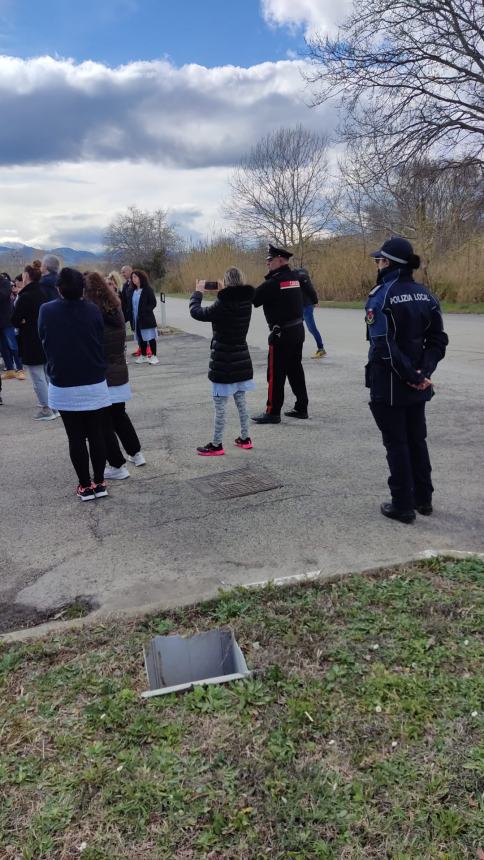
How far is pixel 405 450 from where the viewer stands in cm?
433

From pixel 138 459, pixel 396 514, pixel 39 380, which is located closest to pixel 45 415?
pixel 39 380

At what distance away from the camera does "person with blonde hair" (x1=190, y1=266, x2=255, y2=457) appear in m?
5.62

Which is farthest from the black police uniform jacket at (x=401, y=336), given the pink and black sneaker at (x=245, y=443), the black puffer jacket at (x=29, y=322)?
the black puffer jacket at (x=29, y=322)

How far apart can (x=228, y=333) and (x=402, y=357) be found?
6.99ft

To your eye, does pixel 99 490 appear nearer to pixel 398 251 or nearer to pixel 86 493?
pixel 86 493

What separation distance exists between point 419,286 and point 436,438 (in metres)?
2.66

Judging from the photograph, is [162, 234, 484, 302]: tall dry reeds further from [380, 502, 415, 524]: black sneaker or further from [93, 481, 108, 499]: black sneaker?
[380, 502, 415, 524]: black sneaker

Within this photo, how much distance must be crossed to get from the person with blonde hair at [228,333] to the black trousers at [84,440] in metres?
1.26

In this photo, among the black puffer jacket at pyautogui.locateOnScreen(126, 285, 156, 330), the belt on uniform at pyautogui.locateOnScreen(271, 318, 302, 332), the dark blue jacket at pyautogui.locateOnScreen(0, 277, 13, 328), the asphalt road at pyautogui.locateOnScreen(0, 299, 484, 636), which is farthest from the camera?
the black puffer jacket at pyautogui.locateOnScreen(126, 285, 156, 330)

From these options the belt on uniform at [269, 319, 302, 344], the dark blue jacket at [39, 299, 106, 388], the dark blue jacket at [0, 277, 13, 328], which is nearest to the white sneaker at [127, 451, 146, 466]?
the dark blue jacket at [39, 299, 106, 388]

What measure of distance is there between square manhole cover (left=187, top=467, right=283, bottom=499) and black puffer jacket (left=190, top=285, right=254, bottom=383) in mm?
929

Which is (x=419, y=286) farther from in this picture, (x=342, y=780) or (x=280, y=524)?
(x=342, y=780)

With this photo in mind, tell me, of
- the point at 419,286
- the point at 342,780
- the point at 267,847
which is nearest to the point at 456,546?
the point at 419,286

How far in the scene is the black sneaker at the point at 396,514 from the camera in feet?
14.5
